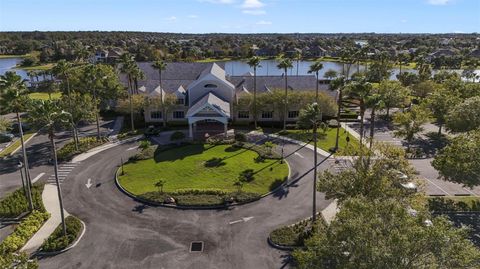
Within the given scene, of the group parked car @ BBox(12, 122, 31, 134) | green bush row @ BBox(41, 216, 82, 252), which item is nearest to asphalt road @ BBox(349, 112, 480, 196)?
green bush row @ BBox(41, 216, 82, 252)

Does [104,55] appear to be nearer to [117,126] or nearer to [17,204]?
[117,126]

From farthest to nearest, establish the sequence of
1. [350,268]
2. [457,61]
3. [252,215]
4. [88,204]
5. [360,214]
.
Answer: [457,61]
[88,204]
[252,215]
[360,214]
[350,268]

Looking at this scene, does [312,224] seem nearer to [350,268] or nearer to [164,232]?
[164,232]

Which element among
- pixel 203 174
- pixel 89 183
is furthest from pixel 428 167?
pixel 89 183

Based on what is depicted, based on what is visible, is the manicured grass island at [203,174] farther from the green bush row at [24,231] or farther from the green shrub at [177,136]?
the green bush row at [24,231]

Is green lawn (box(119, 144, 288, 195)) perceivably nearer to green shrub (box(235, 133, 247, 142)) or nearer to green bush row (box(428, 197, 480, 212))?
green shrub (box(235, 133, 247, 142))

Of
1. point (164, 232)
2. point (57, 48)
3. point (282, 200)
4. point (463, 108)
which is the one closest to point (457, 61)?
point (463, 108)

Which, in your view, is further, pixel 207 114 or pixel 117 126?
pixel 117 126
